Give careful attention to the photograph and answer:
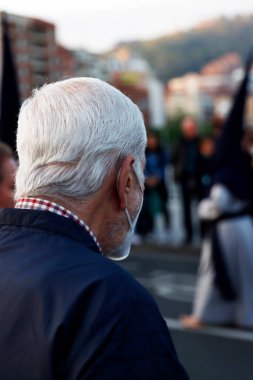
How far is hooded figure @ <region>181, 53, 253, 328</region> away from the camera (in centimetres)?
624

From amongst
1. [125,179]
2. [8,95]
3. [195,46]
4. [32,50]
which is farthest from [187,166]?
[195,46]

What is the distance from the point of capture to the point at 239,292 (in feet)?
21.2

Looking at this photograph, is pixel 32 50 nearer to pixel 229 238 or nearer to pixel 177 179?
pixel 229 238

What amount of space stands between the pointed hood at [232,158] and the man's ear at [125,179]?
4.63 metres

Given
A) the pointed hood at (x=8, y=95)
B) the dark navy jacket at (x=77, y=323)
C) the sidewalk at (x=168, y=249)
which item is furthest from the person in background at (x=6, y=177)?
the sidewalk at (x=168, y=249)

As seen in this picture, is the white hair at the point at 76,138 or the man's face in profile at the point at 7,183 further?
the man's face in profile at the point at 7,183

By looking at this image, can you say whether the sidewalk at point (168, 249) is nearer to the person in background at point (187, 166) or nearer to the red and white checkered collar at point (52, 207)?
the person in background at point (187, 166)

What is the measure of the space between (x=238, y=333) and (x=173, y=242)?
536 centimetres

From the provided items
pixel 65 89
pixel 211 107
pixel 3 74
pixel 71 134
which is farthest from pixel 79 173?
pixel 211 107

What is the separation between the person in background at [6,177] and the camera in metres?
3.53

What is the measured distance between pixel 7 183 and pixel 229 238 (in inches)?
127

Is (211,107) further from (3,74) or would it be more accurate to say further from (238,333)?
(3,74)

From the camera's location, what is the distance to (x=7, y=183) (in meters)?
3.54

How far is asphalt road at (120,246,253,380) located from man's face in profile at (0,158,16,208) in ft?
6.46
